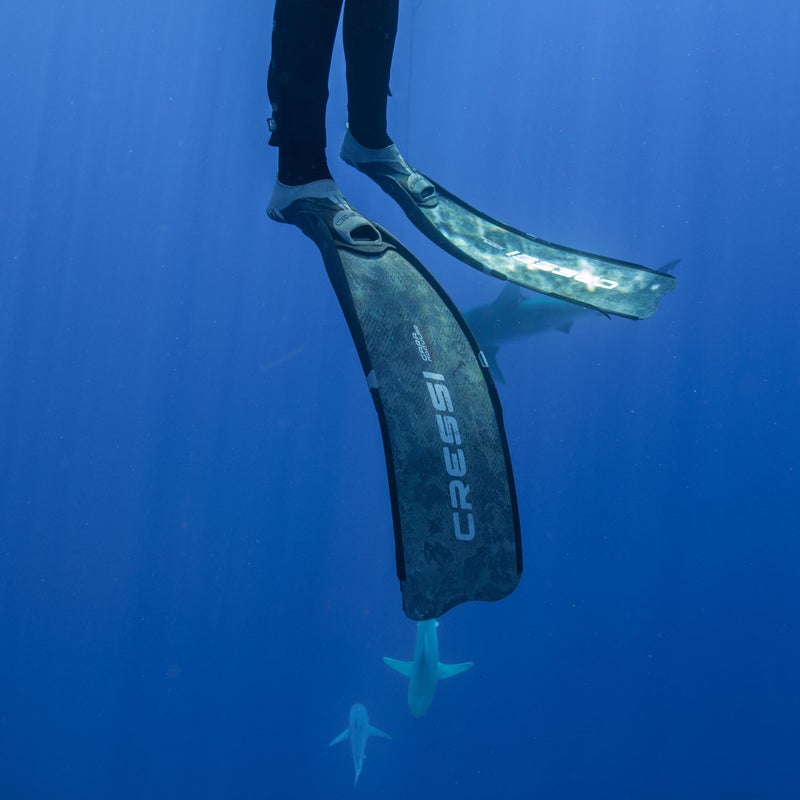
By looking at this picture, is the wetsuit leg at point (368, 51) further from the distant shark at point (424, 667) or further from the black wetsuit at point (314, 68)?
the distant shark at point (424, 667)

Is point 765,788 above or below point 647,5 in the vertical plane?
below

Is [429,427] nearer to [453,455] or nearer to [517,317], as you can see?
[453,455]

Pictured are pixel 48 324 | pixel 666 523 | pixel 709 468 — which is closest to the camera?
pixel 48 324

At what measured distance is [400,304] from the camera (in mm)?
2342

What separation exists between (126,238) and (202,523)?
3.60 metres

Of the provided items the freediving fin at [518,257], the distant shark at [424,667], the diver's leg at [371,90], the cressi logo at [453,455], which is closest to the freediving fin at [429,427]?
the cressi logo at [453,455]

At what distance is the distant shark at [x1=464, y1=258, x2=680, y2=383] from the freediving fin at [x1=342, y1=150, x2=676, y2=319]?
2.31m

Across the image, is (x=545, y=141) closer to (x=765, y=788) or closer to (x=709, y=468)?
(x=709, y=468)

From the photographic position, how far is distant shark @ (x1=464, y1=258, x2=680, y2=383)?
544 cm

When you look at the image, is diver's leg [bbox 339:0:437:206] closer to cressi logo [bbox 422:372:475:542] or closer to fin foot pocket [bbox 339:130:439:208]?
fin foot pocket [bbox 339:130:439:208]

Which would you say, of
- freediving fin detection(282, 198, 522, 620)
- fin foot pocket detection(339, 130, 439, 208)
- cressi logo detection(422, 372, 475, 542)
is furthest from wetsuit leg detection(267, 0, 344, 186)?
cressi logo detection(422, 372, 475, 542)

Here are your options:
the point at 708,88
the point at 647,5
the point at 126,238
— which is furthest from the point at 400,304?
the point at 647,5

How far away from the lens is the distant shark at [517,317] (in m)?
5.44

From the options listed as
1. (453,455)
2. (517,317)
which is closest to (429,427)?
(453,455)
